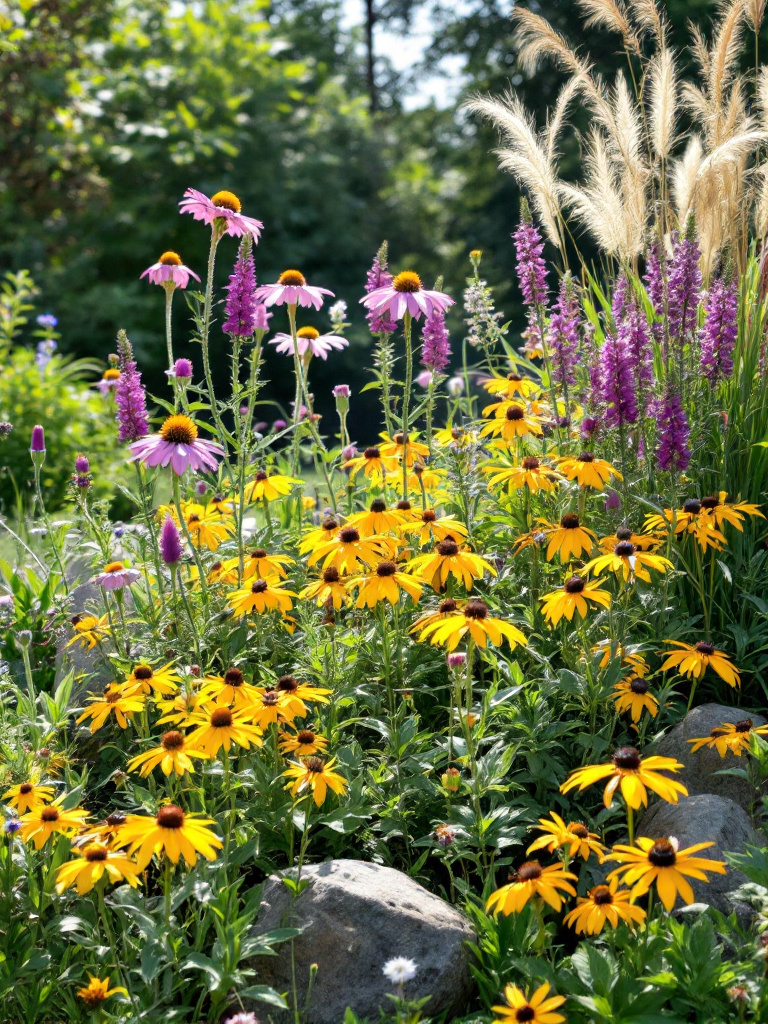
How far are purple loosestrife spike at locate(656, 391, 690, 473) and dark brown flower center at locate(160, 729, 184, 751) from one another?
1653 mm

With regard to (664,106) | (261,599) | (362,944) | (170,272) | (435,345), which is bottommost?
(362,944)

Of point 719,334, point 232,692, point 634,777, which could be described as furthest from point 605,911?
point 719,334

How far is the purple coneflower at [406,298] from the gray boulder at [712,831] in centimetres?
162

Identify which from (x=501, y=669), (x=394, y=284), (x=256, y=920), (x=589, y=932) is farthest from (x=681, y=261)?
(x=256, y=920)

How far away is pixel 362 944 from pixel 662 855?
0.74m

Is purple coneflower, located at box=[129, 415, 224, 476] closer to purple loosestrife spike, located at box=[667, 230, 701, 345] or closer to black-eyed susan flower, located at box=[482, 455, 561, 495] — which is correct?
black-eyed susan flower, located at box=[482, 455, 561, 495]

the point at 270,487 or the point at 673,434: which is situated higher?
the point at 673,434

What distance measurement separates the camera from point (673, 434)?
303 cm

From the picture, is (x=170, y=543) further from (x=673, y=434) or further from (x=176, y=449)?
(x=673, y=434)

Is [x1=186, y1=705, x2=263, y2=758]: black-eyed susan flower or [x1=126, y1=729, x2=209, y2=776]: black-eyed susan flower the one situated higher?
[x1=186, y1=705, x2=263, y2=758]: black-eyed susan flower

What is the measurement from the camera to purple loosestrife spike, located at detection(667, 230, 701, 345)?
10.2ft

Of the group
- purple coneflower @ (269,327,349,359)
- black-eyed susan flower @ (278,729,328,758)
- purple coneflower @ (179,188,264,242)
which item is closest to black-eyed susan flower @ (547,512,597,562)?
black-eyed susan flower @ (278,729,328,758)

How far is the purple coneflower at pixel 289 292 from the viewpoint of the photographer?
3357mm

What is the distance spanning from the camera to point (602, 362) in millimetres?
3164
